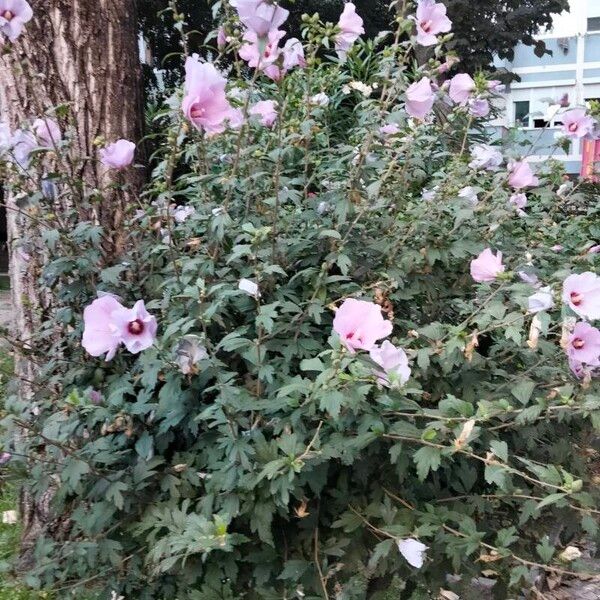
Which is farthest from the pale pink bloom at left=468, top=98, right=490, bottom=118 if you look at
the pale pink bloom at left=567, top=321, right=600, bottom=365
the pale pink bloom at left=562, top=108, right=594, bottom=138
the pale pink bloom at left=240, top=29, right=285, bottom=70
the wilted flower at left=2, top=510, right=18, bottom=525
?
the wilted flower at left=2, top=510, right=18, bottom=525

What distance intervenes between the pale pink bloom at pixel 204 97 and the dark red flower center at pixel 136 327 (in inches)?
17.2

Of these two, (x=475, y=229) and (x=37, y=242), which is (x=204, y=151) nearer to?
(x=37, y=242)

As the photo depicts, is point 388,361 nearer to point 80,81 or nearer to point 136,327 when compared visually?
point 136,327

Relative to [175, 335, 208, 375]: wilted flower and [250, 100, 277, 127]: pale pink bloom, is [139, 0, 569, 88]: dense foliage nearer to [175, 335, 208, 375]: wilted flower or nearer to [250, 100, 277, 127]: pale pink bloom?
[250, 100, 277, 127]: pale pink bloom

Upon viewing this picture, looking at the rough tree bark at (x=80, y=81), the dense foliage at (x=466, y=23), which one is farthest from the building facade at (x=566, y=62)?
the rough tree bark at (x=80, y=81)

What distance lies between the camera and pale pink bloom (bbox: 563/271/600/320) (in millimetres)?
1567

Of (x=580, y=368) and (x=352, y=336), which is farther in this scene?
(x=580, y=368)

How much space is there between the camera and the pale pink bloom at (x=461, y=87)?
84.7 inches

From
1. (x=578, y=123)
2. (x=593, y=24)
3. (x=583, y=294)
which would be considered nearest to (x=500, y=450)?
(x=583, y=294)

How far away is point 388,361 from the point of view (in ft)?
4.77

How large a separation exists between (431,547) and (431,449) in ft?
1.15

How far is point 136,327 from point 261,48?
24.3 inches

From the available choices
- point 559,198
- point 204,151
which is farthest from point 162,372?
point 559,198

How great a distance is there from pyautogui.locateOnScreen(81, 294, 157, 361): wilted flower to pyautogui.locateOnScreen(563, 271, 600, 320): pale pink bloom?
861 millimetres
